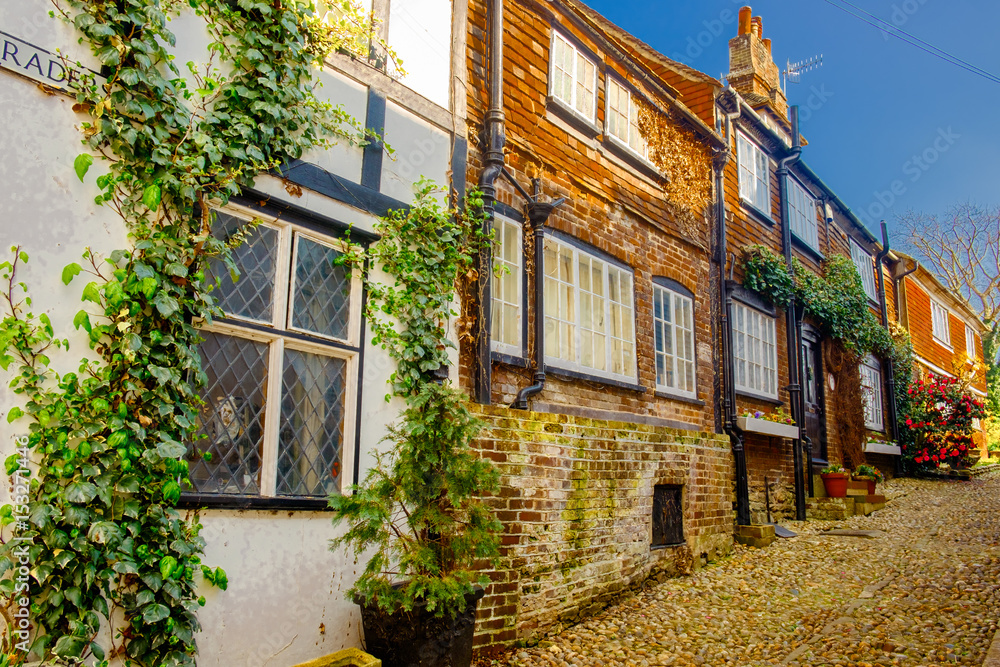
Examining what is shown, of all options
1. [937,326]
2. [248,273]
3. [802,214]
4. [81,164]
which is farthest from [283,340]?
[937,326]

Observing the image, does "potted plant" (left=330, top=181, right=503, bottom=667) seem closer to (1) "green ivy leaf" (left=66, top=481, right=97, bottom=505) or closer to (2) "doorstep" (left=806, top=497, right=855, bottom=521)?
(1) "green ivy leaf" (left=66, top=481, right=97, bottom=505)

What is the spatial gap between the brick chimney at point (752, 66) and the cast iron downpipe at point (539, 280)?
9.86 metres

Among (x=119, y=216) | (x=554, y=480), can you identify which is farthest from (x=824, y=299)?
(x=119, y=216)

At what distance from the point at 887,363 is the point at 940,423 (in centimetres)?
192

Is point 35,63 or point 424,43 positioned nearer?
point 35,63

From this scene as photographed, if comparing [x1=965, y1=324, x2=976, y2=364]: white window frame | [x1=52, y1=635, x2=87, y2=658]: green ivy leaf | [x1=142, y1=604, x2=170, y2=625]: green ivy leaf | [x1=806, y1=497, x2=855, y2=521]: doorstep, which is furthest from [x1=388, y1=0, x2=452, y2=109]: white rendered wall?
[x1=965, y1=324, x2=976, y2=364]: white window frame

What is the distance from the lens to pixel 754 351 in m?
11.8

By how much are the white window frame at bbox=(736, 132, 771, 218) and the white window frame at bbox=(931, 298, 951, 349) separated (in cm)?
1389

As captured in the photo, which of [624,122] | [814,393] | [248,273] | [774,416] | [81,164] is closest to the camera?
[81,164]

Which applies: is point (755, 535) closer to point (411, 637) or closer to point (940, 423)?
point (411, 637)

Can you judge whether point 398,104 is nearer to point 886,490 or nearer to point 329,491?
point 329,491

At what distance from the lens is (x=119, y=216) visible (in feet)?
13.2

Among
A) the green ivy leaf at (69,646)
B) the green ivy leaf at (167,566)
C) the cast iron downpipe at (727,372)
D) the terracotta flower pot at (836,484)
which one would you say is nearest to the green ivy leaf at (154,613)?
the green ivy leaf at (167,566)

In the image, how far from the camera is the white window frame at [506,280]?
265 inches
